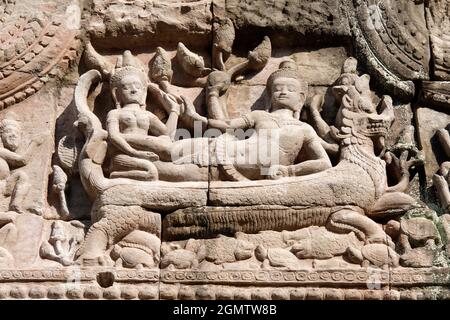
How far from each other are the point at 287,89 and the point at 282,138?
47 cm

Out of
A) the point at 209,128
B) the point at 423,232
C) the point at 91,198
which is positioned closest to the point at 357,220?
the point at 423,232

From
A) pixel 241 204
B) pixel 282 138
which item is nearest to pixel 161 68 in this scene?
pixel 282 138

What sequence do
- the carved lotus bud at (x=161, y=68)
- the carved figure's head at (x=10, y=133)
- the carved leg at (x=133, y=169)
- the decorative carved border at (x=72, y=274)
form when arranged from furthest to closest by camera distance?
1. the carved lotus bud at (x=161, y=68)
2. the carved figure's head at (x=10, y=133)
3. the carved leg at (x=133, y=169)
4. the decorative carved border at (x=72, y=274)

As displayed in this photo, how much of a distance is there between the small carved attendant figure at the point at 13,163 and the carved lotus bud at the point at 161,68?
109 cm

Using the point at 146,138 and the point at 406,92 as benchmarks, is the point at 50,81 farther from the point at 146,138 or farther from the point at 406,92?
the point at 406,92

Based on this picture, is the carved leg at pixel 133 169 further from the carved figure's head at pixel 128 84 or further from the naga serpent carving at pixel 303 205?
the carved figure's head at pixel 128 84

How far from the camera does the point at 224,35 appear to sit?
7.91 meters

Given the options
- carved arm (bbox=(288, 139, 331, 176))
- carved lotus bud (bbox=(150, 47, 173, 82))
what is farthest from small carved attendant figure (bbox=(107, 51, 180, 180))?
carved arm (bbox=(288, 139, 331, 176))

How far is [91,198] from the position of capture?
7.27 meters

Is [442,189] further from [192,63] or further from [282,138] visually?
[192,63]

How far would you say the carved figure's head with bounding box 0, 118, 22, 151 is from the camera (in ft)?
24.5

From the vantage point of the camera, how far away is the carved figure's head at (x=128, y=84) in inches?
299

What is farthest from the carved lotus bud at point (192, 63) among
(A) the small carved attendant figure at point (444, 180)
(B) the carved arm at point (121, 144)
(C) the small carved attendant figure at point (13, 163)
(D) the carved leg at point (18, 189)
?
(A) the small carved attendant figure at point (444, 180)

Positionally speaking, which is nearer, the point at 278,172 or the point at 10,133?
the point at 278,172
